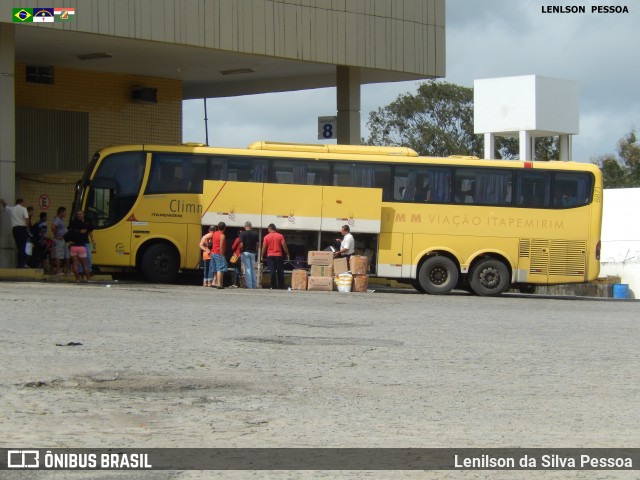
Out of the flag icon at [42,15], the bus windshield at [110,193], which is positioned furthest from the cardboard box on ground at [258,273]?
the flag icon at [42,15]

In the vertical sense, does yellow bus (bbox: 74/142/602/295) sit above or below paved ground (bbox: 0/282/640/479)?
above

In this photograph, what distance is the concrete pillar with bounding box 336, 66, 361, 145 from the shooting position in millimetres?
34031

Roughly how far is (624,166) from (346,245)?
58.9 m

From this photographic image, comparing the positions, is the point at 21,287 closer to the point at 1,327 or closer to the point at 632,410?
the point at 1,327

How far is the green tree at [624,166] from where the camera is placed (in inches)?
3182

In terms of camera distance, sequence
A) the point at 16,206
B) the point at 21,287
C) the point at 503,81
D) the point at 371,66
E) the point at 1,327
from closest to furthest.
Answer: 1. the point at 1,327
2. the point at 21,287
3. the point at 16,206
4. the point at 371,66
5. the point at 503,81

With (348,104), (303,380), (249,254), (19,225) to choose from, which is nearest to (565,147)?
(348,104)

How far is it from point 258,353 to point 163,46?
17960 mm

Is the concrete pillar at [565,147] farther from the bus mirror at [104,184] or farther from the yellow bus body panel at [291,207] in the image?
the bus mirror at [104,184]

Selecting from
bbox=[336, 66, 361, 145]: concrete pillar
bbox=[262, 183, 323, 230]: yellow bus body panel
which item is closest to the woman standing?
bbox=[262, 183, 323, 230]: yellow bus body panel

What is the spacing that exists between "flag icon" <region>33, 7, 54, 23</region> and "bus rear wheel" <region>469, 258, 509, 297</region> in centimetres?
1219

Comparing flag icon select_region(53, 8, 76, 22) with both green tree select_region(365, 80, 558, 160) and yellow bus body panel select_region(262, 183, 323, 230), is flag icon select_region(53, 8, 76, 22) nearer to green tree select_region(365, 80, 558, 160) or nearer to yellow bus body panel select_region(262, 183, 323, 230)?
yellow bus body panel select_region(262, 183, 323, 230)

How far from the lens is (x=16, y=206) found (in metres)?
27.2

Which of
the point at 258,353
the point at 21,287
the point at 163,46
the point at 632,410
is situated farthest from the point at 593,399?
the point at 163,46
